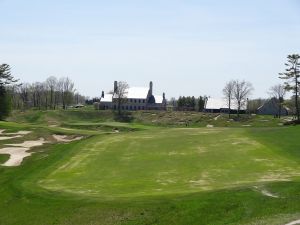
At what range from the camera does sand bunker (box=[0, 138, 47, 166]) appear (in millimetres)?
53013

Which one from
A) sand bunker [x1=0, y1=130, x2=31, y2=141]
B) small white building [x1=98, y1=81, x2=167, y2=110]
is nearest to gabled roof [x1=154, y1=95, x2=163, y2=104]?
small white building [x1=98, y1=81, x2=167, y2=110]

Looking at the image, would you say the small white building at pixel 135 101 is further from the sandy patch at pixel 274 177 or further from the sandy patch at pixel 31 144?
the sandy patch at pixel 274 177

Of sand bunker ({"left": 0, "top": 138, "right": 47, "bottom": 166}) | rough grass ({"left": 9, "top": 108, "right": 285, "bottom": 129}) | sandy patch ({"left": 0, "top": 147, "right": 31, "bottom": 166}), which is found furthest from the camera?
rough grass ({"left": 9, "top": 108, "right": 285, "bottom": 129})

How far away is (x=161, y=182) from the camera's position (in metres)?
36.0

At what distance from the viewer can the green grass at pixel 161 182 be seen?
27000mm

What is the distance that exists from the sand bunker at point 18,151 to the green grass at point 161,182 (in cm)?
134

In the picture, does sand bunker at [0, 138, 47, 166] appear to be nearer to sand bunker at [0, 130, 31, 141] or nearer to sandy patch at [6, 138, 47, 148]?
sandy patch at [6, 138, 47, 148]

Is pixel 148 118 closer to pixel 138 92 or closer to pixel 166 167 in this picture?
pixel 138 92

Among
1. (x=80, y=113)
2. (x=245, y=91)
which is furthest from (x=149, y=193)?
(x=245, y=91)

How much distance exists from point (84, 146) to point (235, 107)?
114 m

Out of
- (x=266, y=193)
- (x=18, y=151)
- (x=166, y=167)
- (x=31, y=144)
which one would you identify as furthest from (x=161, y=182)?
(x=31, y=144)

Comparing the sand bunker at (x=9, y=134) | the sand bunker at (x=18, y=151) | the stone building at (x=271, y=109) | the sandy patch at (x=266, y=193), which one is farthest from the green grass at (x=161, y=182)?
the stone building at (x=271, y=109)

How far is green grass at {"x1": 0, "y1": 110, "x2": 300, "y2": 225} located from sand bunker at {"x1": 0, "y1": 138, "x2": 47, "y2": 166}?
1.34 meters

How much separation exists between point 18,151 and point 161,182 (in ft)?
94.9
